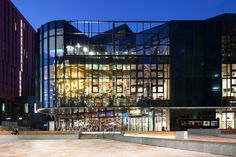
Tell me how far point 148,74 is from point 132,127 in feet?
25.7

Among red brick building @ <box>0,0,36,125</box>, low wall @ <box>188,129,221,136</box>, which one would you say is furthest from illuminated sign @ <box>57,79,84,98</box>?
red brick building @ <box>0,0,36,125</box>

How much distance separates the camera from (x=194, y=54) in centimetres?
5909

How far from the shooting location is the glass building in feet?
192

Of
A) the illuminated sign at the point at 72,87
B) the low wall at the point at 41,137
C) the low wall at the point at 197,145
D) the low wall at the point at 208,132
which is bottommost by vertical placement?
the low wall at the point at 41,137

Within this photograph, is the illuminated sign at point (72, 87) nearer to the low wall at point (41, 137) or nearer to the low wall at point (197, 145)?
the low wall at point (41, 137)

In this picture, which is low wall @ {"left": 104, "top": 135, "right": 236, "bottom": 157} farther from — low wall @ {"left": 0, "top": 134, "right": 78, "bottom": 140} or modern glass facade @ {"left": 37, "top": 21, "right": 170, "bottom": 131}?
modern glass facade @ {"left": 37, "top": 21, "right": 170, "bottom": 131}

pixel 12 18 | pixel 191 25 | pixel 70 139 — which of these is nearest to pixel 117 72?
pixel 191 25

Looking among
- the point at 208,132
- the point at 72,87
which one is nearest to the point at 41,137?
the point at 72,87

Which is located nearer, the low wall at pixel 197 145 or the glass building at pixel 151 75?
the low wall at pixel 197 145

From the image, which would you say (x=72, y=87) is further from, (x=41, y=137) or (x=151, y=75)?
(x=41, y=137)

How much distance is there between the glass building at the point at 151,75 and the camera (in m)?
58.5

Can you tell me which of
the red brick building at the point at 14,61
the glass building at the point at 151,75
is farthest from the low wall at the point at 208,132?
the red brick building at the point at 14,61

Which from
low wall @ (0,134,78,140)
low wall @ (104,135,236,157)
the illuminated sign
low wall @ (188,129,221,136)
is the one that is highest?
the illuminated sign

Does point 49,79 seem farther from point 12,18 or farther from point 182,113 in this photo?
point 12,18
